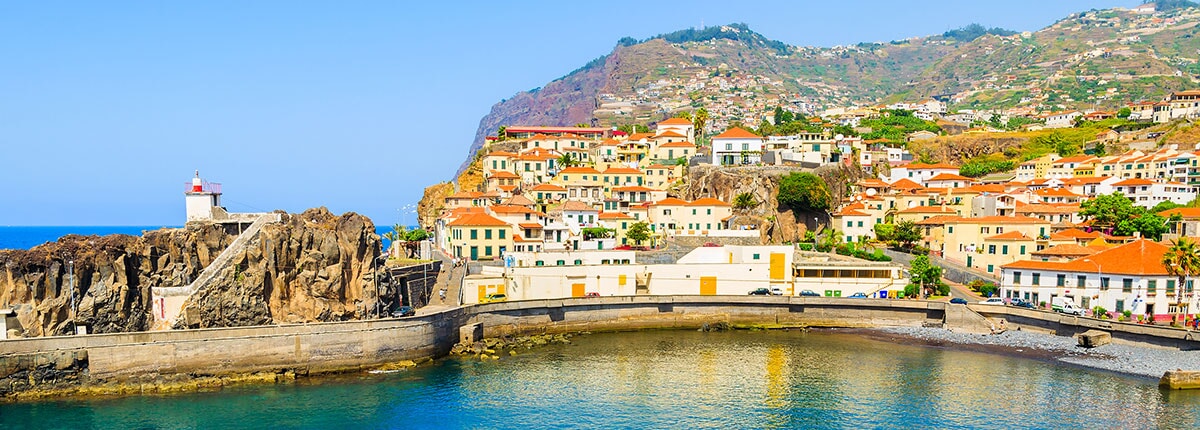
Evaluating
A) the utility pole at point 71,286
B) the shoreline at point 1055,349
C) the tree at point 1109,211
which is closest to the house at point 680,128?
the tree at point 1109,211

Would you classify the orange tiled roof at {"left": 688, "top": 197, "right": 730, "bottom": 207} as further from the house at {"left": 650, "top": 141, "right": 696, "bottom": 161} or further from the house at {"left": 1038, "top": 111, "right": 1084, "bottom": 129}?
the house at {"left": 1038, "top": 111, "right": 1084, "bottom": 129}

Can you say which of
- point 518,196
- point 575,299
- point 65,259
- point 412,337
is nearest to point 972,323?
point 575,299

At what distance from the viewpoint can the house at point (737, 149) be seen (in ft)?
307

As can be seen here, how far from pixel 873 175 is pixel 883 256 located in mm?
34533

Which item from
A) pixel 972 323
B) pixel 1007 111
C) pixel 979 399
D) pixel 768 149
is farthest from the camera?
pixel 1007 111

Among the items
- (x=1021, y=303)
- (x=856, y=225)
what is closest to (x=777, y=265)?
(x=1021, y=303)

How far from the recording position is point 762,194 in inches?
3278

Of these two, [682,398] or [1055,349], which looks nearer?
[682,398]

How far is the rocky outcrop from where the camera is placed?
80.4 m

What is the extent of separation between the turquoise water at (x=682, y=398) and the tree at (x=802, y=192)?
33.8 metres

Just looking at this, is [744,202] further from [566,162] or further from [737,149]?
[566,162]

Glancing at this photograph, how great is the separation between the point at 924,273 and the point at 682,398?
2872 cm

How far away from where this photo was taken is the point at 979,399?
40.3m

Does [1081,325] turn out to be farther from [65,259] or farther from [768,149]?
[65,259]
